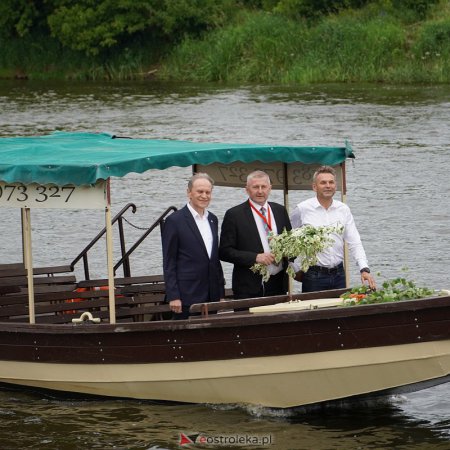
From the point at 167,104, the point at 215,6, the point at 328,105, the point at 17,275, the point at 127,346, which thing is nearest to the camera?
the point at 127,346

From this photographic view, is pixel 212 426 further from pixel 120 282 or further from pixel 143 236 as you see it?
pixel 143 236

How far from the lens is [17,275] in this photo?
13289mm

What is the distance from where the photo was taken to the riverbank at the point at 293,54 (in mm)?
42625

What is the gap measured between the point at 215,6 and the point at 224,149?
41.5 metres

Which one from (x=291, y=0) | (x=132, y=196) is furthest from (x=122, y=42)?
(x=132, y=196)

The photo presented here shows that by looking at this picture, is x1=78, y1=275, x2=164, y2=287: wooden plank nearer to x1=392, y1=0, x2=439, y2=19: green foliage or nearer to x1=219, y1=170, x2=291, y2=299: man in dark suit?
x1=219, y1=170, x2=291, y2=299: man in dark suit

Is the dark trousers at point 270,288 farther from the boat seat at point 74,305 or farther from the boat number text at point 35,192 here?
the boat number text at point 35,192

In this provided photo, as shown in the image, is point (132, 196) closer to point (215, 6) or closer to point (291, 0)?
point (291, 0)

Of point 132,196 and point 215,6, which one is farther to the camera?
point 215,6

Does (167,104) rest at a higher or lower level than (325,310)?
higher

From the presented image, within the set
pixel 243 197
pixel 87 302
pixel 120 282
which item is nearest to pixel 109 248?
pixel 87 302

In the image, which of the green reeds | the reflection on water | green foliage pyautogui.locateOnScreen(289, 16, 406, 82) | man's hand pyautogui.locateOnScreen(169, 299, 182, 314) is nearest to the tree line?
the green reeds

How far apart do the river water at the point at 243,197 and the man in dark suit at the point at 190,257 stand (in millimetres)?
1020

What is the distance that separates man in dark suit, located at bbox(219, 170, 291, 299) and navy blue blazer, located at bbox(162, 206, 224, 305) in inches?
5.9
